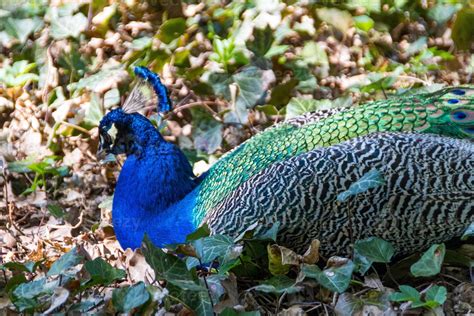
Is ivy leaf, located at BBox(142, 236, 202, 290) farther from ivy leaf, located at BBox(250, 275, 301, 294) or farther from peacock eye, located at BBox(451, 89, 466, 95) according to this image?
peacock eye, located at BBox(451, 89, 466, 95)

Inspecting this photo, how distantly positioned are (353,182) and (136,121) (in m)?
0.84

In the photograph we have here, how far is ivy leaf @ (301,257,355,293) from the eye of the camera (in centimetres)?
214

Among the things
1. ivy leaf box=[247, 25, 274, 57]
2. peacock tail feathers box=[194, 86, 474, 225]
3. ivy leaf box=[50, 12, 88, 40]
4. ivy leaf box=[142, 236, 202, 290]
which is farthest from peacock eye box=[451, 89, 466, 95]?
ivy leaf box=[50, 12, 88, 40]

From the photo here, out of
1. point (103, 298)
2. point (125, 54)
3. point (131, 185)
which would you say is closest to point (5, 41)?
point (125, 54)

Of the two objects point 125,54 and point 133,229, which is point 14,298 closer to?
point 133,229

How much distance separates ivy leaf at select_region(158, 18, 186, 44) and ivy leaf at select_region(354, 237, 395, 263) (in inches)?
75.1

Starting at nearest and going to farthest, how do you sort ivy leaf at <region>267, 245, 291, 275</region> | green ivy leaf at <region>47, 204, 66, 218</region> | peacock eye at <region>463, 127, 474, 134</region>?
ivy leaf at <region>267, 245, 291, 275</region> < peacock eye at <region>463, 127, 474, 134</region> < green ivy leaf at <region>47, 204, 66, 218</region>

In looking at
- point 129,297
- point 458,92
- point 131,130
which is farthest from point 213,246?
point 458,92

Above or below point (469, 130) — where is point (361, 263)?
below

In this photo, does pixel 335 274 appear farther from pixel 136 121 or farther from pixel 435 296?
pixel 136 121

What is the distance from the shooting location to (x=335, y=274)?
219 centimetres

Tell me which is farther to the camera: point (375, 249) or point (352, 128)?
point (352, 128)

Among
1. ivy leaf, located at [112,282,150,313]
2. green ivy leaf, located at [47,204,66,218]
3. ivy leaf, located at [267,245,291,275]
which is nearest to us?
ivy leaf, located at [112,282,150,313]

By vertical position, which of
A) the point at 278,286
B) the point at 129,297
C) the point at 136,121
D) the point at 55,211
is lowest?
the point at 55,211
